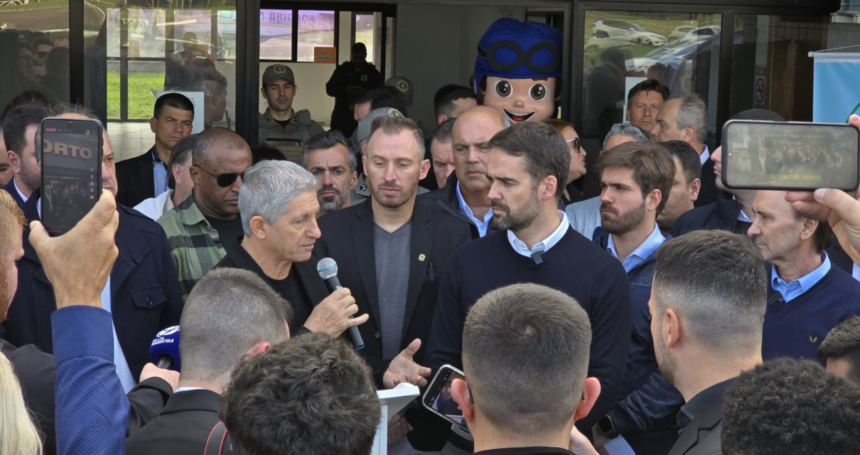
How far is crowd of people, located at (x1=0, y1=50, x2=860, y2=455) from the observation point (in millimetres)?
1744

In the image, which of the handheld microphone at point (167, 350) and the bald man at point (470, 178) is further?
the bald man at point (470, 178)

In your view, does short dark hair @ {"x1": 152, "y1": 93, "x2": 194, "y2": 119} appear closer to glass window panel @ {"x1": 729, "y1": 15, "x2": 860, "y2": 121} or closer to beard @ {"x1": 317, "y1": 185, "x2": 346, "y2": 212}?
beard @ {"x1": 317, "y1": 185, "x2": 346, "y2": 212}

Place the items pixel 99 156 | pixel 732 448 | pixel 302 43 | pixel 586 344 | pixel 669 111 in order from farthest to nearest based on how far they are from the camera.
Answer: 1. pixel 302 43
2. pixel 669 111
3. pixel 99 156
4. pixel 586 344
5. pixel 732 448

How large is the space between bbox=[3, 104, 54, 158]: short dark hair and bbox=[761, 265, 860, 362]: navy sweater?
3.21 metres

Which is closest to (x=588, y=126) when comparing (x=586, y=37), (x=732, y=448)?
(x=586, y=37)

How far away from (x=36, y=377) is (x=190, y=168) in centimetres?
237

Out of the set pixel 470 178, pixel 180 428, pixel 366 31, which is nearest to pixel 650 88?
pixel 470 178

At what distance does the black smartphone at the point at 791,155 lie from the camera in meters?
2.37

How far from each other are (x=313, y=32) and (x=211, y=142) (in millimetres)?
9480

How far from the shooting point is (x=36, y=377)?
222cm

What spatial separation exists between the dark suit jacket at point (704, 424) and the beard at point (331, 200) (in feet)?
8.83

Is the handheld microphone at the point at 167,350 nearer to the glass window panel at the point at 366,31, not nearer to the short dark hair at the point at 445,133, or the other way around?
the short dark hair at the point at 445,133

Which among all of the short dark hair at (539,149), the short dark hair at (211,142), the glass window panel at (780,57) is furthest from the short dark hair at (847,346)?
the glass window panel at (780,57)

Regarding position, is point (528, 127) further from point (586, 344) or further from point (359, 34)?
point (359, 34)
